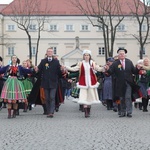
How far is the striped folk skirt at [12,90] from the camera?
14922 mm

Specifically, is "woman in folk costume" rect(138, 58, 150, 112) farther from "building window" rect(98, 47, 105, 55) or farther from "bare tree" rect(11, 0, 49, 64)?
"building window" rect(98, 47, 105, 55)

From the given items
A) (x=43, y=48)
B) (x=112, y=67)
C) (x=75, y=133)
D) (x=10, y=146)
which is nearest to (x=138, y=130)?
(x=75, y=133)

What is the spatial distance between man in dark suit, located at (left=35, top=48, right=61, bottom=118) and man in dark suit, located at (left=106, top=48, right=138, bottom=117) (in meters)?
1.53

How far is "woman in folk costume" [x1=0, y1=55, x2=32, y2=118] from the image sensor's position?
588 inches

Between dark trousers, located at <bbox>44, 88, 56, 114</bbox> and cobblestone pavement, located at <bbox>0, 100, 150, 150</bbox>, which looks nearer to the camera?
cobblestone pavement, located at <bbox>0, 100, 150, 150</bbox>

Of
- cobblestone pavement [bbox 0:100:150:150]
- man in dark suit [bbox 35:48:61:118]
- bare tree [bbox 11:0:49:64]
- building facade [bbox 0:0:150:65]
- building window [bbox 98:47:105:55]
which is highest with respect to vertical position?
bare tree [bbox 11:0:49:64]

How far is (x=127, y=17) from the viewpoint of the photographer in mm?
83062

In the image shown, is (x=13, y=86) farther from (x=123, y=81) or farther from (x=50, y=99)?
(x=123, y=81)

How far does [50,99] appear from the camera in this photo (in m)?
15.4

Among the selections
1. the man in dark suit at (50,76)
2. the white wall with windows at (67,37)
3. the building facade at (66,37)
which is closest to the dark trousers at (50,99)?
the man in dark suit at (50,76)

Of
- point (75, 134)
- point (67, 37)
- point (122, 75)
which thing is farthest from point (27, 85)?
point (67, 37)

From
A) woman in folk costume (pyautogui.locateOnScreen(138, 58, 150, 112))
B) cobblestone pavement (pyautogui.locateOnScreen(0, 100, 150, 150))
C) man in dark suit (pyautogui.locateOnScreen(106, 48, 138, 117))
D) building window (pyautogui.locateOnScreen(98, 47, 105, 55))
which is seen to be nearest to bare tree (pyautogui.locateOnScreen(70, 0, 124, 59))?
building window (pyautogui.locateOnScreen(98, 47, 105, 55))

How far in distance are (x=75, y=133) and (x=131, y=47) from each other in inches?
2898

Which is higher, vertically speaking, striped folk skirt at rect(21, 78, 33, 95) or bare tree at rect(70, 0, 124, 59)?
bare tree at rect(70, 0, 124, 59)
